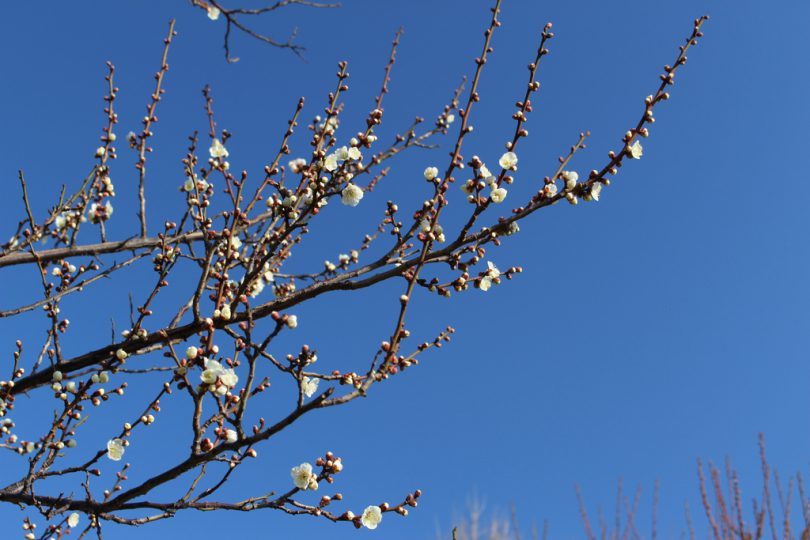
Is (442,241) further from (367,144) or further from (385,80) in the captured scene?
(385,80)

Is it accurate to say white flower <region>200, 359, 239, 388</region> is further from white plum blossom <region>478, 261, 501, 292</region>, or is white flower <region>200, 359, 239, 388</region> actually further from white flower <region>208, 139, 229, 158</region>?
white flower <region>208, 139, 229, 158</region>

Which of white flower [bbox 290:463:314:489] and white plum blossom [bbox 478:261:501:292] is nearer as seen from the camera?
white flower [bbox 290:463:314:489]

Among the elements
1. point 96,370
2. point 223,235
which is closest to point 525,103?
point 223,235

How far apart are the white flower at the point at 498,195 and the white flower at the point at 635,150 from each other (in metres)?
0.65

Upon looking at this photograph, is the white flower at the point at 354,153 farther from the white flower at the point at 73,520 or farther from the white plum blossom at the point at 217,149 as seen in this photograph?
the white flower at the point at 73,520

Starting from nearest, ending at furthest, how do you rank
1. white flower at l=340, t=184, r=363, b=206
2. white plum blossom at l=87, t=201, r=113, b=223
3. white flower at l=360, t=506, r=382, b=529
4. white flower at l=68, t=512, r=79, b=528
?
white flower at l=360, t=506, r=382, b=529
white flower at l=340, t=184, r=363, b=206
white flower at l=68, t=512, r=79, b=528
white plum blossom at l=87, t=201, r=113, b=223

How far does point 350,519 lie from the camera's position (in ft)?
7.70

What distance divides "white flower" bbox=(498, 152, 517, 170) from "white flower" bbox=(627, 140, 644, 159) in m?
0.57

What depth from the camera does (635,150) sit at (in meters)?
2.84

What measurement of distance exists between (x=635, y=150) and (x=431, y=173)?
3.29ft

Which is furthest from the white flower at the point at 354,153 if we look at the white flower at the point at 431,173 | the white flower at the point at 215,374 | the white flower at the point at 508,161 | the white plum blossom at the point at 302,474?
the white plum blossom at the point at 302,474

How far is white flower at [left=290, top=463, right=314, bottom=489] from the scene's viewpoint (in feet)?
8.11

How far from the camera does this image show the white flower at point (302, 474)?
2471mm

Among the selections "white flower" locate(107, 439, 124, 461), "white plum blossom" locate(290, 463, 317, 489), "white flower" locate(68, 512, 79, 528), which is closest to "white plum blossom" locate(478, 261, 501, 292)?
"white plum blossom" locate(290, 463, 317, 489)
